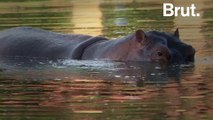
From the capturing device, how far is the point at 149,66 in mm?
10422

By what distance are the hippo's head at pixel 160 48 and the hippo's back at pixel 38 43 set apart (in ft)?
4.62

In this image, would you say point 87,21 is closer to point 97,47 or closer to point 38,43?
point 38,43

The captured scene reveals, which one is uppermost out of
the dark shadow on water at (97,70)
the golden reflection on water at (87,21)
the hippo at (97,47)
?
the hippo at (97,47)

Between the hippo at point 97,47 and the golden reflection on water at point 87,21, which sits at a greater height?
the hippo at point 97,47

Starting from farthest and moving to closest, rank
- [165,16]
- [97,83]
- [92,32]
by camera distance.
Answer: [165,16], [92,32], [97,83]

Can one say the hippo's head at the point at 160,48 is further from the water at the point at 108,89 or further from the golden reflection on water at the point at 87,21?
the golden reflection on water at the point at 87,21

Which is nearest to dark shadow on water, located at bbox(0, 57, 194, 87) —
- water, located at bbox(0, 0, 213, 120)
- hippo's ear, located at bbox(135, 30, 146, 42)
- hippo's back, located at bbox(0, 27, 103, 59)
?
water, located at bbox(0, 0, 213, 120)

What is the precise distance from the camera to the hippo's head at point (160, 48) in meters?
10.5

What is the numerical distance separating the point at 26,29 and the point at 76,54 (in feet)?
5.67

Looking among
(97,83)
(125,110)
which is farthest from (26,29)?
(125,110)

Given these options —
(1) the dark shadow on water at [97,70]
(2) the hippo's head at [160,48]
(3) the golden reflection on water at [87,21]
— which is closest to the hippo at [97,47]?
(2) the hippo's head at [160,48]

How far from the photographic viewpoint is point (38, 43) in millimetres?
12336

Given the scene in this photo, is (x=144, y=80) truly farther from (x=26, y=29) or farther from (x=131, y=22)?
(x=131, y=22)

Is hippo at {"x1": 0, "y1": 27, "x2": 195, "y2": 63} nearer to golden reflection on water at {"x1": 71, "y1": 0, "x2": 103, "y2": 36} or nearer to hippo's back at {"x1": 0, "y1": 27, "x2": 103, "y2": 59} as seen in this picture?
hippo's back at {"x1": 0, "y1": 27, "x2": 103, "y2": 59}
